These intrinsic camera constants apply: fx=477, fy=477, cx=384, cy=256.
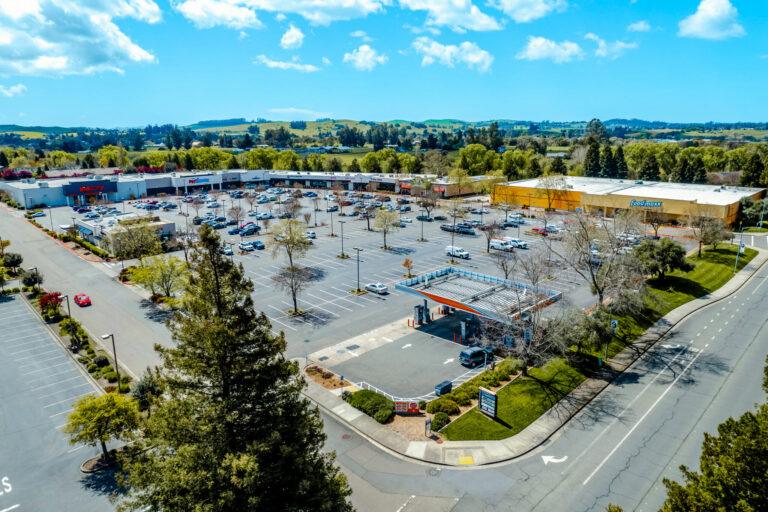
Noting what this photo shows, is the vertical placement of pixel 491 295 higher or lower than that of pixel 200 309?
lower

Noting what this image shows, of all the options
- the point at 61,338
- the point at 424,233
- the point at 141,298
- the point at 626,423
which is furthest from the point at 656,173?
the point at 61,338

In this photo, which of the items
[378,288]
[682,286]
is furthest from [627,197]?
[378,288]

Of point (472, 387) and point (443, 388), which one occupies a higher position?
point (443, 388)

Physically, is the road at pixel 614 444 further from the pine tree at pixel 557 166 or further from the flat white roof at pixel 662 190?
the pine tree at pixel 557 166

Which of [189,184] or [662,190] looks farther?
[189,184]

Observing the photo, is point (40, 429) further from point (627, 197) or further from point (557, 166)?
point (557, 166)

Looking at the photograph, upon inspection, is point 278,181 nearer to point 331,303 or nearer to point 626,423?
point 331,303

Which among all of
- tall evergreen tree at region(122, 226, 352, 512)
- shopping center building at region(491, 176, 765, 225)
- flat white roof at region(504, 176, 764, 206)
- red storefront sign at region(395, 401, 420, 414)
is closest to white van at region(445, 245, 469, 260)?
shopping center building at region(491, 176, 765, 225)
